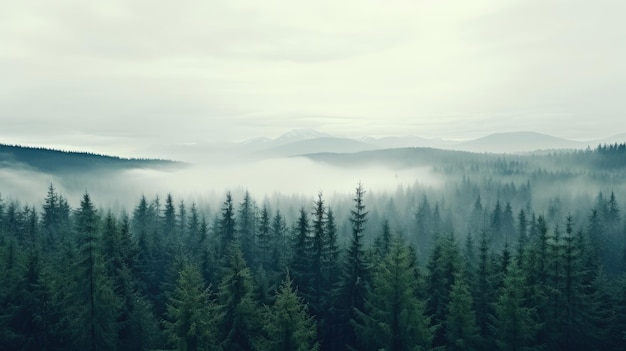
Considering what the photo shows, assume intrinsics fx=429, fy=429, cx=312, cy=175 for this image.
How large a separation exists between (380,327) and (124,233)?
1226 inches

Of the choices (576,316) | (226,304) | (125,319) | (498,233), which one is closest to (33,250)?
(125,319)

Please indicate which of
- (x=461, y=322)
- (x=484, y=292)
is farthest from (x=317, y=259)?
(x=484, y=292)

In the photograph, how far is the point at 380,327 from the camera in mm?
29000

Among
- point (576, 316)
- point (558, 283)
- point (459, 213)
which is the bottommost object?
point (459, 213)

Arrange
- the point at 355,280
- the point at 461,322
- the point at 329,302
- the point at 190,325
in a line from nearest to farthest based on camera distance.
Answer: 1. the point at 190,325
2. the point at 461,322
3. the point at 355,280
4. the point at 329,302

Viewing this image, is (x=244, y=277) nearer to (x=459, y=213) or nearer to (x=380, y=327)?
(x=380, y=327)

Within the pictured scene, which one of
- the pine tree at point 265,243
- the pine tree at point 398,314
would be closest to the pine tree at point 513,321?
the pine tree at point 398,314

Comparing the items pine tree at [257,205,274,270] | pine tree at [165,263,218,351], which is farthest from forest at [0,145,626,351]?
pine tree at [257,205,274,270]

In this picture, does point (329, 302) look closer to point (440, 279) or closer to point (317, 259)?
point (317, 259)

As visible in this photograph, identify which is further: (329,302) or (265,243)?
(265,243)

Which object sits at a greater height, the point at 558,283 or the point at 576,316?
the point at 558,283

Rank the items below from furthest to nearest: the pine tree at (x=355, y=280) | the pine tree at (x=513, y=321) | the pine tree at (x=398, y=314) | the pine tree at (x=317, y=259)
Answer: the pine tree at (x=317, y=259) → the pine tree at (x=355, y=280) → the pine tree at (x=513, y=321) → the pine tree at (x=398, y=314)

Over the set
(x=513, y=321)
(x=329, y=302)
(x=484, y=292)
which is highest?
(x=513, y=321)

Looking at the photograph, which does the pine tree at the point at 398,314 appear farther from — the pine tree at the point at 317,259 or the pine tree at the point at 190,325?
the pine tree at the point at 190,325
